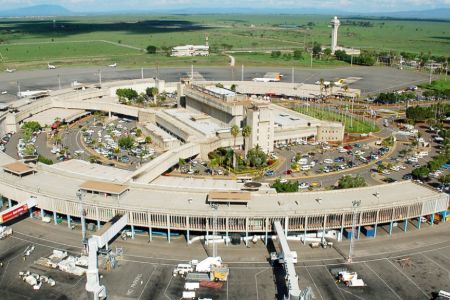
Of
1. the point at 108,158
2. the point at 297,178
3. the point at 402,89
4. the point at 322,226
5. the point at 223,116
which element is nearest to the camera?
the point at 322,226

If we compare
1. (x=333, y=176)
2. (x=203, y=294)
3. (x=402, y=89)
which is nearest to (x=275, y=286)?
(x=203, y=294)

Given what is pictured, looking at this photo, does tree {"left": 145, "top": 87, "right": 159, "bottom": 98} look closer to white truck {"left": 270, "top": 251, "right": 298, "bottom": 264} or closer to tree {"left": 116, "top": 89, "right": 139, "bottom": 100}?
tree {"left": 116, "top": 89, "right": 139, "bottom": 100}

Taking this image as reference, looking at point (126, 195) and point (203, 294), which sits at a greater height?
point (126, 195)

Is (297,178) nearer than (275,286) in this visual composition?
No

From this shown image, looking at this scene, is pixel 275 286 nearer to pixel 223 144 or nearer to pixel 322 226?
pixel 322 226

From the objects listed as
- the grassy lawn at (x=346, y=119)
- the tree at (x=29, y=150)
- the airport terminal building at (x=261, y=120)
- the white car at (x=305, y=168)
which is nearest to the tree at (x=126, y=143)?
the tree at (x=29, y=150)

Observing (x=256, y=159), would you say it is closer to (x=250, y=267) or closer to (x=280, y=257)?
(x=280, y=257)

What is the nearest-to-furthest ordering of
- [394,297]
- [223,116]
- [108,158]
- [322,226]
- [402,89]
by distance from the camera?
[394,297] < [322,226] < [108,158] < [223,116] < [402,89]
